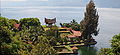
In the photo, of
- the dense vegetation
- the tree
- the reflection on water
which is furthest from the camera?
the tree

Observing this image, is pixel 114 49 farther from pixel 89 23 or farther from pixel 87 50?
pixel 89 23

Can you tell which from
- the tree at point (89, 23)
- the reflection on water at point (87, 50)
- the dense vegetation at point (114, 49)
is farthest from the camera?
the tree at point (89, 23)

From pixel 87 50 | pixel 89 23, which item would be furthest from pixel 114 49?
pixel 89 23

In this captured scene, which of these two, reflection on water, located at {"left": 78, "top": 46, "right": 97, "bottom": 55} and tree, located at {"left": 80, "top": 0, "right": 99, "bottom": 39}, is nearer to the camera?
reflection on water, located at {"left": 78, "top": 46, "right": 97, "bottom": 55}

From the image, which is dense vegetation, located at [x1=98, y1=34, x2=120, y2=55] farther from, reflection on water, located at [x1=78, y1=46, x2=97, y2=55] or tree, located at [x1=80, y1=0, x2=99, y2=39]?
tree, located at [x1=80, y1=0, x2=99, y2=39]

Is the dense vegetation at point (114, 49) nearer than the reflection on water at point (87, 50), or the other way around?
the dense vegetation at point (114, 49)

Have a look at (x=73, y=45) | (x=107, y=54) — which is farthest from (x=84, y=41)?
(x=107, y=54)

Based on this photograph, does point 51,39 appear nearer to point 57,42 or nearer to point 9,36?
point 57,42

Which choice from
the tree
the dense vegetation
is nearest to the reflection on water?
the tree

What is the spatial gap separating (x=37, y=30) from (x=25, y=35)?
3095mm

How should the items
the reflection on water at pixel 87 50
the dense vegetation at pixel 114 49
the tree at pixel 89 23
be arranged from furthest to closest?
1. the tree at pixel 89 23
2. the reflection on water at pixel 87 50
3. the dense vegetation at pixel 114 49

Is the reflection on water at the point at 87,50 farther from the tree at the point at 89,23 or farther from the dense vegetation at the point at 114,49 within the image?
the dense vegetation at the point at 114,49

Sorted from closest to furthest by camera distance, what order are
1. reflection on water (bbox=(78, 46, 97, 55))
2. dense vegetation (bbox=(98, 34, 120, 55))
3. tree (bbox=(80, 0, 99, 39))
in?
1. dense vegetation (bbox=(98, 34, 120, 55))
2. reflection on water (bbox=(78, 46, 97, 55))
3. tree (bbox=(80, 0, 99, 39))

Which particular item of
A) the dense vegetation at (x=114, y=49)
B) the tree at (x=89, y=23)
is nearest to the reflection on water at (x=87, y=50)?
the tree at (x=89, y=23)
